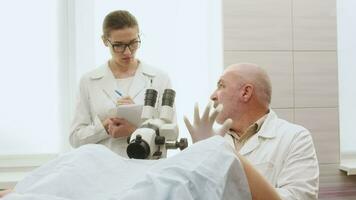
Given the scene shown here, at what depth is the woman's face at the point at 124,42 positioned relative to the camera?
2.01m

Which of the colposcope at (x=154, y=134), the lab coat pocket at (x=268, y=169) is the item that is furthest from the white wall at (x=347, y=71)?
the colposcope at (x=154, y=134)

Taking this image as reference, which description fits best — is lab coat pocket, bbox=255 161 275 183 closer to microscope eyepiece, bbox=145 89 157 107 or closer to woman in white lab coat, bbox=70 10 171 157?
microscope eyepiece, bbox=145 89 157 107

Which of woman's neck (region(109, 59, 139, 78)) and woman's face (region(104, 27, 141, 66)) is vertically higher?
woman's face (region(104, 27, 141, 66))

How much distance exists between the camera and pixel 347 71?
292 cm

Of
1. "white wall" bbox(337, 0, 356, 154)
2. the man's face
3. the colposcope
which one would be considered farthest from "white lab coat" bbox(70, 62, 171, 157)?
"white wall" bbox(337, 0, 356, 154)

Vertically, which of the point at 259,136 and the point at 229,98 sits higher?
the point at 229,98

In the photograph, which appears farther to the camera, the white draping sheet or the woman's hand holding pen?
the woman's hand holding pen

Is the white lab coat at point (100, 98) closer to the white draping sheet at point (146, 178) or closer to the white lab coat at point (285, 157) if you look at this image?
the white lab coat at point (285, 157)

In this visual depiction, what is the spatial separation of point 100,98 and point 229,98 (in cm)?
72

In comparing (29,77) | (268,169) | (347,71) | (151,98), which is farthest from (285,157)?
(29,77)

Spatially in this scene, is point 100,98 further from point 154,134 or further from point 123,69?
point 154,134

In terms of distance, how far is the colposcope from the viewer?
4.09ft

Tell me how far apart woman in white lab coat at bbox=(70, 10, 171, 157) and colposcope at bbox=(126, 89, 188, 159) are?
1.50 feet

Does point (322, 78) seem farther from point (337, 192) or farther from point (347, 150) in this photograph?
point (337, 192)
